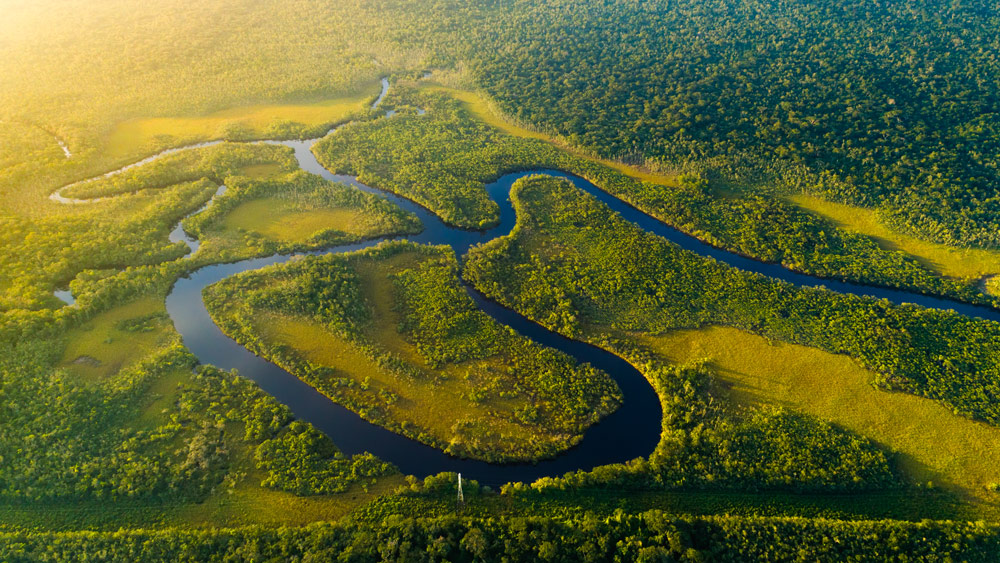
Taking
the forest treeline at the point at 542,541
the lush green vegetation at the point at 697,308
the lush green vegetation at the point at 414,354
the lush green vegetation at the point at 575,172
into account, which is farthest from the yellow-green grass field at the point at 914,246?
the lush green vegetation at the point at 414,354

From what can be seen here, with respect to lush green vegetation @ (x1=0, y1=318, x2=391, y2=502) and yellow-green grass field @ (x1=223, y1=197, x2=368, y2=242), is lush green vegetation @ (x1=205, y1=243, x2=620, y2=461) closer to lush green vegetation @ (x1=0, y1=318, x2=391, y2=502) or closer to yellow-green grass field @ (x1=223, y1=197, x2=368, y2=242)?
lush green vegetation @ (x1=0, y1=318, x2=391, y2=502)

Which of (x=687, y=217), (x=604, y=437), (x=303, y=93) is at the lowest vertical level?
(x=604, y=437)

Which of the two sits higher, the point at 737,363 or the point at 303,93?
the point at 303,93

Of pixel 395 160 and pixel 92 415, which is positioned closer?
pixel 92 415

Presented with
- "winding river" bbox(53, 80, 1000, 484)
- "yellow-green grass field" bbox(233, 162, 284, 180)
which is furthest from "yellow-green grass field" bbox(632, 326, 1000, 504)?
"yellow-green grass field" bbox(233, 162, 284, 180)

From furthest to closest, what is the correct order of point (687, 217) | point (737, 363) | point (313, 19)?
point (313, 19)
point (687, 217)
point (737, 363)

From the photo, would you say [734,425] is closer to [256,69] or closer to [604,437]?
[604,437]

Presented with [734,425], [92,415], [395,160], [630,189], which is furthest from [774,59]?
[92,415]
